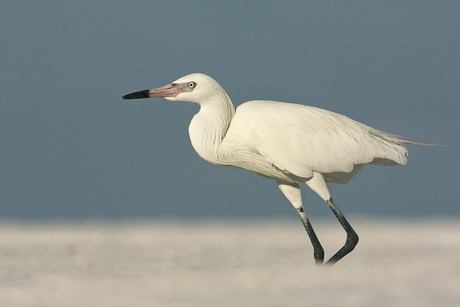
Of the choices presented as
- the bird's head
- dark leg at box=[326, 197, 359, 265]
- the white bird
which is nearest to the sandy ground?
dark leg at box=[326, 197, 359, 265]

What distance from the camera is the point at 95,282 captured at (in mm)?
7250

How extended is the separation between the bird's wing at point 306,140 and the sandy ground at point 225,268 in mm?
1286

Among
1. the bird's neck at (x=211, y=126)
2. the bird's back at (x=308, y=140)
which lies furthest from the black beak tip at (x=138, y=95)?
the bird's back at (x=308, y=140)

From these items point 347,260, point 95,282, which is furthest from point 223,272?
point 347,260

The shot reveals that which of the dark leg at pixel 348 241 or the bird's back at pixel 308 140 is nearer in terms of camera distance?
the bird's back at pixel 308 140

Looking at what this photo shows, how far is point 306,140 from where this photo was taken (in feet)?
29.2

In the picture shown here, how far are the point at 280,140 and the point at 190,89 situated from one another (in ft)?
4.45

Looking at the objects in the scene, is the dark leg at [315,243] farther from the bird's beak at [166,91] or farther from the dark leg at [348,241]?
the bird's beak at [166,91]

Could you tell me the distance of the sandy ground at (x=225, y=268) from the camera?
6449mm

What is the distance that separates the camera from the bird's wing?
8672 mm

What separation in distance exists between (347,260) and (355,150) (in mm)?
1529

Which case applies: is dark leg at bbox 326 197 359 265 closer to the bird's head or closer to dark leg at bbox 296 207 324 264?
dark leg at bbox 296 207 324 264

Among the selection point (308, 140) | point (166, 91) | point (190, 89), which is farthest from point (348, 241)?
point (166, 91)

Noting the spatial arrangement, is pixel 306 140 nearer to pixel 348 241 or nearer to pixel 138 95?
pixel 348 241
